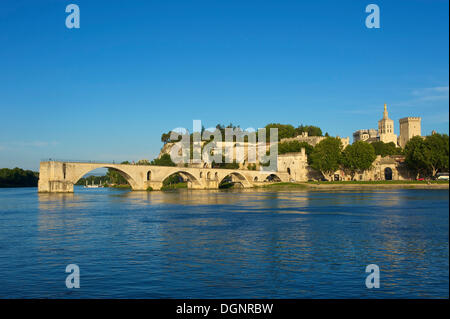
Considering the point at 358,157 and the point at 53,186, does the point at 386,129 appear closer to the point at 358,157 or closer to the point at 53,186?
the point at 358,157

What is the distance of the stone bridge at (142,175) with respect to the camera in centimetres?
5844

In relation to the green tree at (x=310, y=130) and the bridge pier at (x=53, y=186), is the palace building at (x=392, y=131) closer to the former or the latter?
the green tree at (x=310, y=130)

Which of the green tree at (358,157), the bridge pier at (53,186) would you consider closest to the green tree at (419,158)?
the green tree at (358,157)

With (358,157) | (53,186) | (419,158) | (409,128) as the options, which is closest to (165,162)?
(358,157)

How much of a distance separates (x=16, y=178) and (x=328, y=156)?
72043mm

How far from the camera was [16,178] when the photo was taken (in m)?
106

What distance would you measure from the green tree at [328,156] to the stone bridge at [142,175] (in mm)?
9716

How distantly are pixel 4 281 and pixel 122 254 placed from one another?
4.54 m

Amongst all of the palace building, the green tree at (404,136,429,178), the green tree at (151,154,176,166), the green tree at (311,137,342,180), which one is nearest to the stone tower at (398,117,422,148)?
the palace building

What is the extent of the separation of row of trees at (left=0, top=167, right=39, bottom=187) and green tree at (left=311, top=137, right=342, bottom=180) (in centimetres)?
6761

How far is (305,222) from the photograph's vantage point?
26.5 m

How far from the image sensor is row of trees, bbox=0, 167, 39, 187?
10450cm
